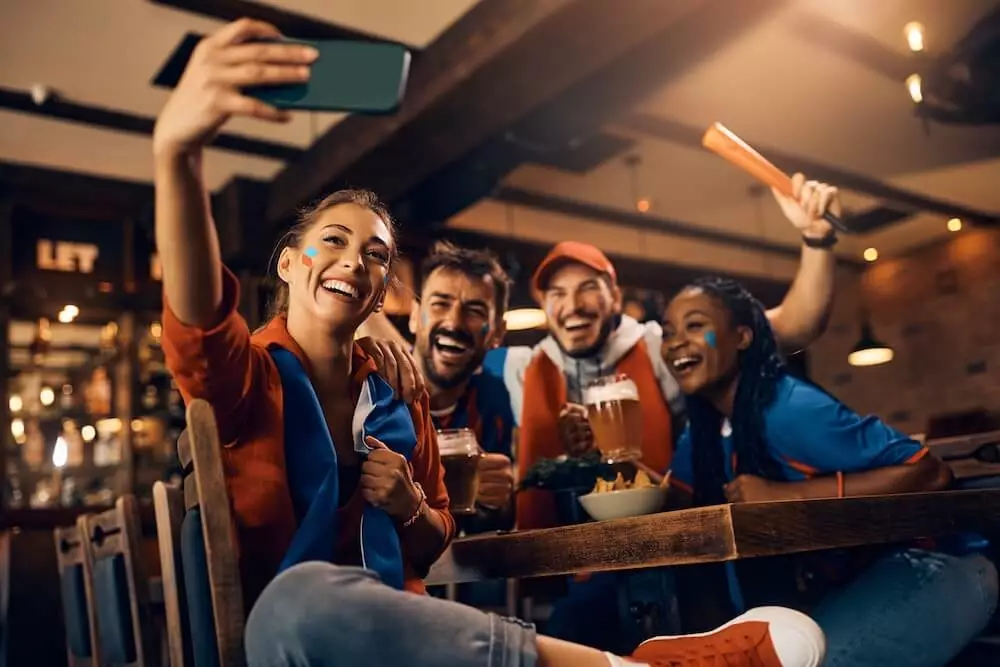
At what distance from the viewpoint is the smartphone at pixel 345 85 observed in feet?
2.72

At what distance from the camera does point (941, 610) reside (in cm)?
136

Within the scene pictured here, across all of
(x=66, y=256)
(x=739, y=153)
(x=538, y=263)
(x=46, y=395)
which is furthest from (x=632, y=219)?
(x=739, y=153)

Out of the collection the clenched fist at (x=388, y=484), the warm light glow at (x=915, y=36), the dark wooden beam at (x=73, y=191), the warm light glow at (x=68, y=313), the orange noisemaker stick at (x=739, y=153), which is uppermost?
the dark wooden beam at (x=73, y=191)

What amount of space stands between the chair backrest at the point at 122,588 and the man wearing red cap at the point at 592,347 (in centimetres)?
67

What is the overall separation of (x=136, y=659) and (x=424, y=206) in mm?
2853

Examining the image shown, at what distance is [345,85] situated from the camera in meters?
0.83

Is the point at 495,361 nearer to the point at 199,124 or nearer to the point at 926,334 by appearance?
the point at 199,124

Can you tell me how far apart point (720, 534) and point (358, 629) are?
1.27 feet

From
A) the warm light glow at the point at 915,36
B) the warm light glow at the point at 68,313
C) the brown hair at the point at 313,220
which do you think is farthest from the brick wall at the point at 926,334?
the brown hair at the point at 313,220

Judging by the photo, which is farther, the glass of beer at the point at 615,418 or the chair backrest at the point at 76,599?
the chair backrest at the point at 76,599

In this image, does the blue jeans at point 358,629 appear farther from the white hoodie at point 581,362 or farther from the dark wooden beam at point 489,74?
the dark wooden beam at point 489,74

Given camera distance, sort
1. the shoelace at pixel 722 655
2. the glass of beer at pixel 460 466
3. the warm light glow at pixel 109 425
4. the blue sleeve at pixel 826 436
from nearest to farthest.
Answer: the shoelace at pixel 722 655, the glass of beer at pixel 460 466, the blue sleeve at pixel 826 436, the warm light glow at pixel 109 425

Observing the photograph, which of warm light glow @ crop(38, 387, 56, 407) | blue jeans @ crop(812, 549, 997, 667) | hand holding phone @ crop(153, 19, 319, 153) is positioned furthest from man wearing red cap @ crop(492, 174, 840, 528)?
warm light glow @ crop(38, 387, 56, 407)

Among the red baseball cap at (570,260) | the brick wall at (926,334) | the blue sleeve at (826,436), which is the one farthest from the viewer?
the brick wall at (926,334)
